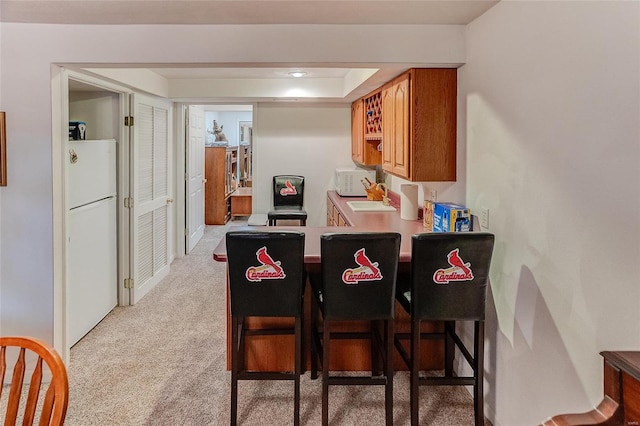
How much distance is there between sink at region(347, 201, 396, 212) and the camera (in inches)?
170

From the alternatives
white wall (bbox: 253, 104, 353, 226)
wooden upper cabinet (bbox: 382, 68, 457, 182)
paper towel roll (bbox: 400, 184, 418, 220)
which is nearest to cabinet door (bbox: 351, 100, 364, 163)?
white wall (bbox: 253, 104, 353, 226)

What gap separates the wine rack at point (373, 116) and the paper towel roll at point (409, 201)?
671 millimetres

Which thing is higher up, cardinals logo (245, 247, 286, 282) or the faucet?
the faucet

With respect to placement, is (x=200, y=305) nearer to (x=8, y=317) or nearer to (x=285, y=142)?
(x=8, y=317)

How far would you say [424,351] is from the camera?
9.63ft

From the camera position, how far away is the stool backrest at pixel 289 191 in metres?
5.63

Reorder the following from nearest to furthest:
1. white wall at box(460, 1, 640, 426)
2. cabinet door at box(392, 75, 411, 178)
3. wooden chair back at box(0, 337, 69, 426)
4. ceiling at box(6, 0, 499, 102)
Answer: wooden chair back at box(0, 337, 69, 426)
white wall at box(460, 1, 640, 426)
ceiling at box(6, 0, 499, 102)
cabinet door at box(392, 75, 411, 178)

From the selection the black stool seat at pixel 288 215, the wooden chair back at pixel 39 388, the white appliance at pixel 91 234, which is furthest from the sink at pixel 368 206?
the wooden chair back at pixel 39 388

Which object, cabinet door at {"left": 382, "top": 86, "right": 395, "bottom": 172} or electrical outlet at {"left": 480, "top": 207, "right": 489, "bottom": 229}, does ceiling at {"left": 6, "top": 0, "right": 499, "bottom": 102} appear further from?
electrical outlet at {"left": 480, "top": 207, "right": 489, "bottom": 229}

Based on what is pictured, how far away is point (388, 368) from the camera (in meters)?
2.29

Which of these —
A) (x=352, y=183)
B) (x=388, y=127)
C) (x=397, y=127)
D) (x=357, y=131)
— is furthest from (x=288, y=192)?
(x=397, y=127)

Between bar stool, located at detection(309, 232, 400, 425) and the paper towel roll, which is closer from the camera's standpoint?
bar stool, located at detection(309, 232, 400, 425)

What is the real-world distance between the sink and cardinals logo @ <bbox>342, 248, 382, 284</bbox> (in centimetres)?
207

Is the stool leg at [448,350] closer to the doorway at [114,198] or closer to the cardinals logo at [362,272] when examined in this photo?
the cardinals logo at [362,272]
